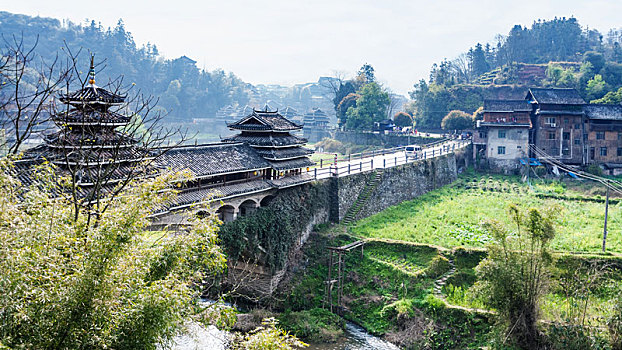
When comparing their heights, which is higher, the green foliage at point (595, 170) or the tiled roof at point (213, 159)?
the tiled roof at point (213, 159)

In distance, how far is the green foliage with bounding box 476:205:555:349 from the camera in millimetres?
21000

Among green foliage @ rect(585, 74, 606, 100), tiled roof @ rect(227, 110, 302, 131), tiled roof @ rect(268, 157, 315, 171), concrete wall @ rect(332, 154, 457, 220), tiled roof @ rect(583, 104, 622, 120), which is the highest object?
green foliage @ rect(585, 74, 606, 100)

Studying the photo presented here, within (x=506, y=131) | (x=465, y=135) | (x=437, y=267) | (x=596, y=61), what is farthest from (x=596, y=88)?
(x=437, y=267)

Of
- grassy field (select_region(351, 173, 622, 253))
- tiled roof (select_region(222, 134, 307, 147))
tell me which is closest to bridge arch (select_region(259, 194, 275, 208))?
tiled roof (select_region(222, 134, 307, 147))

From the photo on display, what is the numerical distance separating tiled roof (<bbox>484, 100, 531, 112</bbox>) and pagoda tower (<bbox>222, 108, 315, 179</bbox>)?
28390 millimetres

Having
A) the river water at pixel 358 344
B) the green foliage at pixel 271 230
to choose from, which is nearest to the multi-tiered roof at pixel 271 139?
the green foliage at pixel 271 230

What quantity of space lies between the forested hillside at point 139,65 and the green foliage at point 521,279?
87.5 metres

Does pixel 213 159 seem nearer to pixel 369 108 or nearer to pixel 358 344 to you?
pixel 358 344

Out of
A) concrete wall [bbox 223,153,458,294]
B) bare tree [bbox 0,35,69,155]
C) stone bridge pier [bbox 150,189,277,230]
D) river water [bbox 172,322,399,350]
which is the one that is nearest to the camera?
bare tree [bbox 0,35,69,155]

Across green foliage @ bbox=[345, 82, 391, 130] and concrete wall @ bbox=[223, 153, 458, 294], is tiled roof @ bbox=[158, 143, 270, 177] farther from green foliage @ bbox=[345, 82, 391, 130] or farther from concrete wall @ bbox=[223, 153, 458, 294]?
green foliage @ bbox=[345, 82, 391, 130]

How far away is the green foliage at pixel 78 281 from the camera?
8.26 m

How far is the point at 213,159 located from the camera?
81.1ft

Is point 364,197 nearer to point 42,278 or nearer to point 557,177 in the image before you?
point 557,177

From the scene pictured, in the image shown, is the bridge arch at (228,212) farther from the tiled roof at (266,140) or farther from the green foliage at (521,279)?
the green foliage at (521,279)
